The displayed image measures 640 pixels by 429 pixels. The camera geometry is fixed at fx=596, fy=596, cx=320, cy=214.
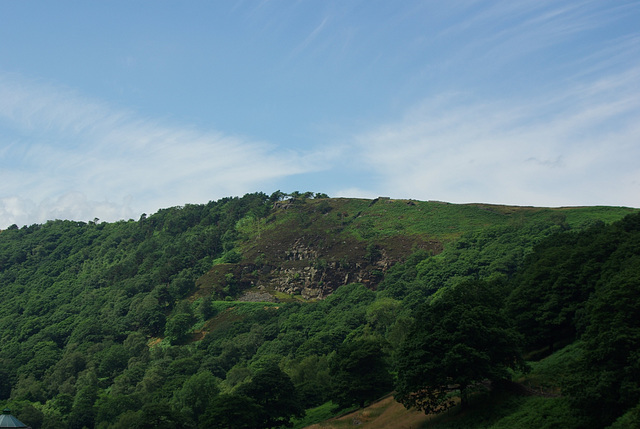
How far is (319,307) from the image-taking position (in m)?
126

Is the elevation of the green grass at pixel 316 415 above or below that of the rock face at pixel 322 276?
below

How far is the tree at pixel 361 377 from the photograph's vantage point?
62.1 metres

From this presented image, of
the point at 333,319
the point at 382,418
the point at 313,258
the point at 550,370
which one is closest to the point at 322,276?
the point at 313,258

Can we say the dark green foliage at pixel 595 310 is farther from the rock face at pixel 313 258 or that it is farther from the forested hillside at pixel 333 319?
the rock face at pixel 313 258

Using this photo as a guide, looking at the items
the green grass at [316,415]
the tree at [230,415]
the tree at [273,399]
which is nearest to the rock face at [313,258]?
the green grass at [316,415]

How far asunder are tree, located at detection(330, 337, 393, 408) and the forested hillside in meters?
0.19

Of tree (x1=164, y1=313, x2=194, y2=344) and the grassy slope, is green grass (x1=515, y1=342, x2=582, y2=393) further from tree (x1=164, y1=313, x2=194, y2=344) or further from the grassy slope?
tree (x1=164, y1=313, x2=194, y2=344)

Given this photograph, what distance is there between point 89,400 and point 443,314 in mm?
65941

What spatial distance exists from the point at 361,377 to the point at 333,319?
49633mm

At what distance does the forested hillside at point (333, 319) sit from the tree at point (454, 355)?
15 cm

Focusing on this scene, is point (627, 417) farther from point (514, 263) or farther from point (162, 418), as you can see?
point (514, 263)

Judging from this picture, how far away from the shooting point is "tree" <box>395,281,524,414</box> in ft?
143

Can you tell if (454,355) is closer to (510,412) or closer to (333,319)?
(510,412)

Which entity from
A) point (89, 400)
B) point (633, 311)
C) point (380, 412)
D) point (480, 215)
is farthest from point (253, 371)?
point (480, 215)
